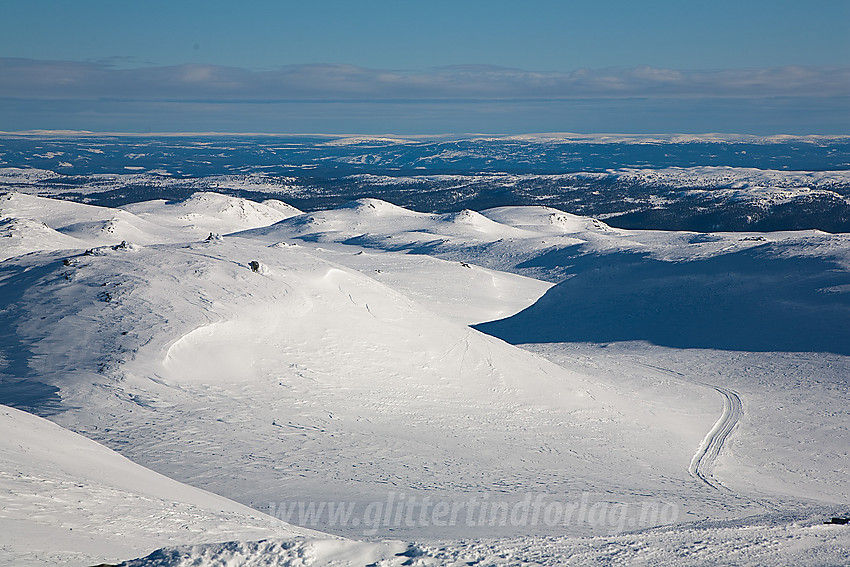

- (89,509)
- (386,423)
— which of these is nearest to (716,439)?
(386,423)

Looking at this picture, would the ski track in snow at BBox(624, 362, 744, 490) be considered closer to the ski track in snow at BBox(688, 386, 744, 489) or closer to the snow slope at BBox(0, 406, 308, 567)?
the ski track in snow at BBox(688, 386, 744, 489)

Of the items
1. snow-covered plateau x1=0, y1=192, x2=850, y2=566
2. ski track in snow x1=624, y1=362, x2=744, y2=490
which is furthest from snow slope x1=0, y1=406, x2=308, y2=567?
ski track in snow x1=624, y1=362, x2=744, y2=490

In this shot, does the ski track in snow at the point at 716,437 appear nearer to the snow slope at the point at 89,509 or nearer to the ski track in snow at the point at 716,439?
the ski track in snow at the point at 716,439

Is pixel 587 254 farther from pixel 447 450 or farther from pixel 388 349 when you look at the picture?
pixel 447 450

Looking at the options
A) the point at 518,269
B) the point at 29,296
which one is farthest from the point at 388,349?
the point at 518,269

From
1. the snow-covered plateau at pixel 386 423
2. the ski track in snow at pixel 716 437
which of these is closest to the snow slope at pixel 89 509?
the snow-covered plateau at pixel 386 423

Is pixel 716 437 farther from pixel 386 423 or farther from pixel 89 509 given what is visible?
pixel 89 509
